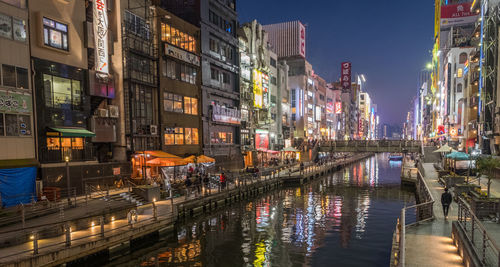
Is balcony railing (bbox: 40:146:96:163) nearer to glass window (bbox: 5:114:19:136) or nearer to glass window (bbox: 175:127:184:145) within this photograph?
glass window (bbox: 5:114:19:136)

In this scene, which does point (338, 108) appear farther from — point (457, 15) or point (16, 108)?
point (16, 108)

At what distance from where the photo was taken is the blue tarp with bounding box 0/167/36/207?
20.8 m

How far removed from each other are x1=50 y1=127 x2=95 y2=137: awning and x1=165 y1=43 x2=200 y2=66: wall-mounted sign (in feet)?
47.8

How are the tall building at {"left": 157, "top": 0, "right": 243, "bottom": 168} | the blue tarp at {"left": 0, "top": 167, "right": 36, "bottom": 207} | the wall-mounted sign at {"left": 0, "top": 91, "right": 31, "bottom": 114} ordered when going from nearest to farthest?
the blue tarp at {"left": 0, "top": 167, "right": 36, "bottom": 207}, the wall-mounted sign at {"left": 0, "top": 91, "right": 31, "bottom": 114}, the tall building at {"left": 157, "top": 0, "right": 243, "bottom": 168}

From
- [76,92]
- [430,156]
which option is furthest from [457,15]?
[76,92]

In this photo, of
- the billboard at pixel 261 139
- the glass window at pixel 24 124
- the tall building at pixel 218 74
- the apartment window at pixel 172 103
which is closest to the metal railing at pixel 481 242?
the glass window at pixel 24 124

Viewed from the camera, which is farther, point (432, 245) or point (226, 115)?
point (226, 115)

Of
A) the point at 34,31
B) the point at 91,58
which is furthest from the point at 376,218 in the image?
the point at 34,31

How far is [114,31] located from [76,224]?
71.4 ft

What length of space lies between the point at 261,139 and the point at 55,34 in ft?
152

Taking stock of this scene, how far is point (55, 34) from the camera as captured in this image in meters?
26.2

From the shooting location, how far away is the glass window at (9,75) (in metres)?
21.8

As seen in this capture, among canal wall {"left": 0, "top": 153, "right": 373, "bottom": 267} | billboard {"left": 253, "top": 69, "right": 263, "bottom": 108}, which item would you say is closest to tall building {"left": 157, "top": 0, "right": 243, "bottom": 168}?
billboard {"left": 253, "top": 69, "right": 263, "bottom": 108}

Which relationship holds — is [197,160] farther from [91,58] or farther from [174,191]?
[91,58]
